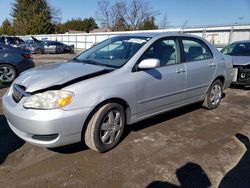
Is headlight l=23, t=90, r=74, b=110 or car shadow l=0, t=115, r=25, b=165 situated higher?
headlight l=23, t=90, r=74, b=110

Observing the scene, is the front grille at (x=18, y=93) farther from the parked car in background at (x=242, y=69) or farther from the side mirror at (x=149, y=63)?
the parked car in background at (x=242, y=69)

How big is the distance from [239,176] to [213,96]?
2786 mm

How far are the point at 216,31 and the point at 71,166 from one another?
14.4 m

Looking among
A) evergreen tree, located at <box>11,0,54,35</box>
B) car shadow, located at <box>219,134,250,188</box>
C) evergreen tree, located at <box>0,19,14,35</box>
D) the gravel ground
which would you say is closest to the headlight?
the gravel ground

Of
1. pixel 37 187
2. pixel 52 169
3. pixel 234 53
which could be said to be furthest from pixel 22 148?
pixel 234 53

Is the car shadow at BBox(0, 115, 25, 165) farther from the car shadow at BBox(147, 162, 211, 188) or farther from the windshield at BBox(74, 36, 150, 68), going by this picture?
the car shadow at BBox(147, 162, 211, 188)

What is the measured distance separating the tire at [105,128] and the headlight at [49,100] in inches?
17.9

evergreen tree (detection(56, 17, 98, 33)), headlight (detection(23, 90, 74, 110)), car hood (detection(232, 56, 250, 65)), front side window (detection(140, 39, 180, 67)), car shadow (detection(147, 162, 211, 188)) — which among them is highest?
evergreen tree (detection(56, 17, 98, 33))

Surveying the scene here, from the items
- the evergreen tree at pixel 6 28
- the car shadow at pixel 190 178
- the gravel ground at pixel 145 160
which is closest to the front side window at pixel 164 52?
the gravel ground at pixel 145 160

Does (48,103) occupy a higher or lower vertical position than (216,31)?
lower

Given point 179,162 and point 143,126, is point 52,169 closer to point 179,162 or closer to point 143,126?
point 179,162

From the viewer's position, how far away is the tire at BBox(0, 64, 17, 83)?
8180 mm

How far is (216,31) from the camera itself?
15453mm

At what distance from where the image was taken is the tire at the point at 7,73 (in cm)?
818
